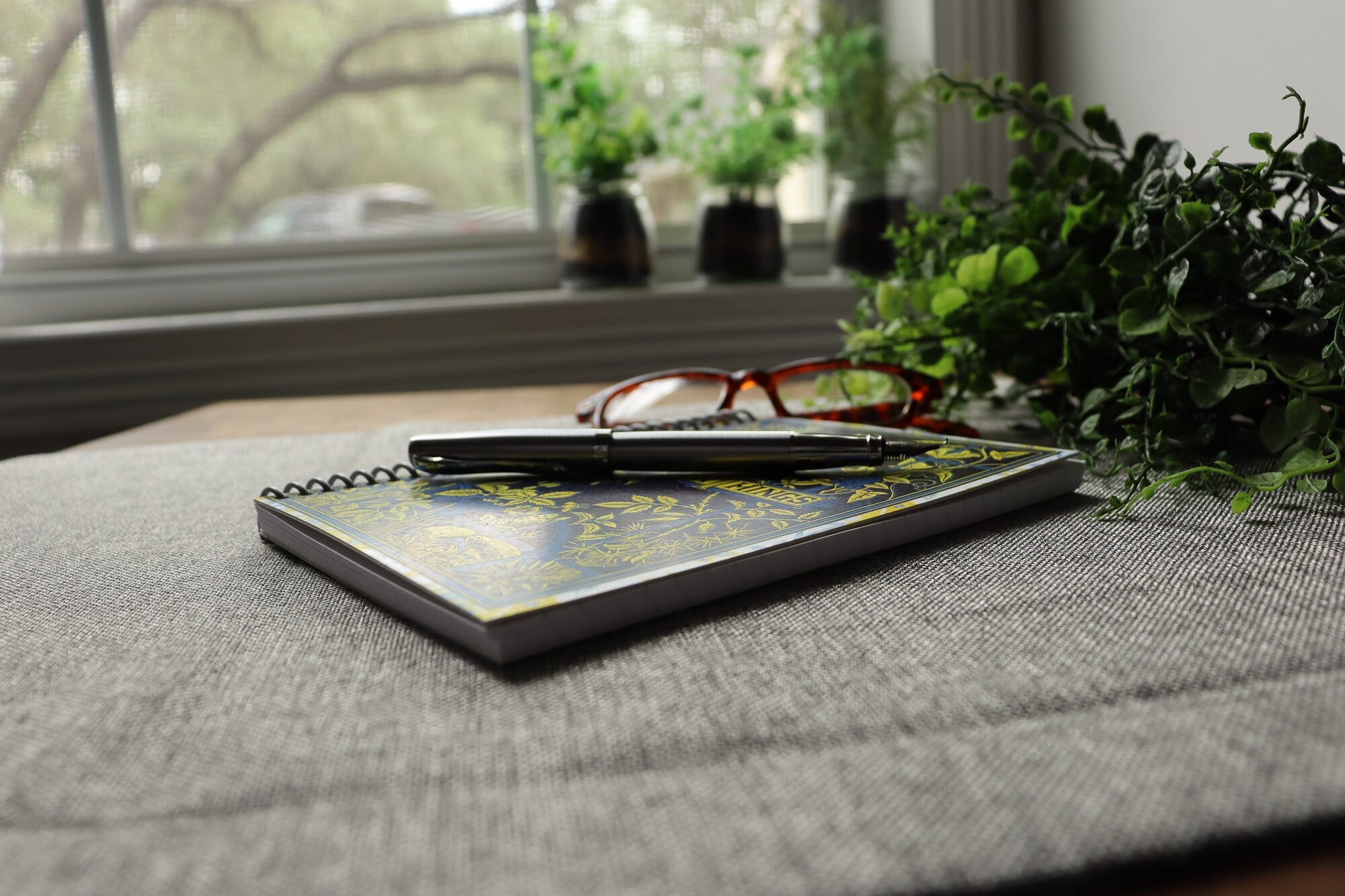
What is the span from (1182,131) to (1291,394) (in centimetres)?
79

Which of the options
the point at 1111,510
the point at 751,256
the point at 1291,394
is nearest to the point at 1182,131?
the point at 751,256

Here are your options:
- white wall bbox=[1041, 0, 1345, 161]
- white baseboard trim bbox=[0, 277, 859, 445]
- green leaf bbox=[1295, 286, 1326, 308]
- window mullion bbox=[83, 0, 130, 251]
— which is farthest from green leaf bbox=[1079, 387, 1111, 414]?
window mullion bbox=[83, 0, 130, 251]

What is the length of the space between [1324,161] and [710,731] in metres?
0.43

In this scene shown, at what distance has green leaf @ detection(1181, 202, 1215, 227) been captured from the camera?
49 cm

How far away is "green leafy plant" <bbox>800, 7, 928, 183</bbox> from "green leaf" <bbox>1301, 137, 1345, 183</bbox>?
1076 millimetres

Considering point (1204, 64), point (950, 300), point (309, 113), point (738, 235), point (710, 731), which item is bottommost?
point (710, 731)

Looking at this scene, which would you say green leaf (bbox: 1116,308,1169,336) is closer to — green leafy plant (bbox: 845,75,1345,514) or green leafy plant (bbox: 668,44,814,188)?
green leafy plant (bbox: 845,75,1345,514)

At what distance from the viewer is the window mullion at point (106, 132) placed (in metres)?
1.54

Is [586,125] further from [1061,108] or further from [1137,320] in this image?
[1137,320]

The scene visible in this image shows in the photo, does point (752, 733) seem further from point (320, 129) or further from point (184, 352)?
point (320, 129)

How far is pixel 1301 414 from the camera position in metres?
0.47

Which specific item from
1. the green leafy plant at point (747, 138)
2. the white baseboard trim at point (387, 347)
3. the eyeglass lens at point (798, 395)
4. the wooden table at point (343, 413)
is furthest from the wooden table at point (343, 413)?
the green leafy plant at point (747, 138)

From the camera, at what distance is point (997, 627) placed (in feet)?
1.06

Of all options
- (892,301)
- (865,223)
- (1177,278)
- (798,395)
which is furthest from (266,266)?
(1177,278)
